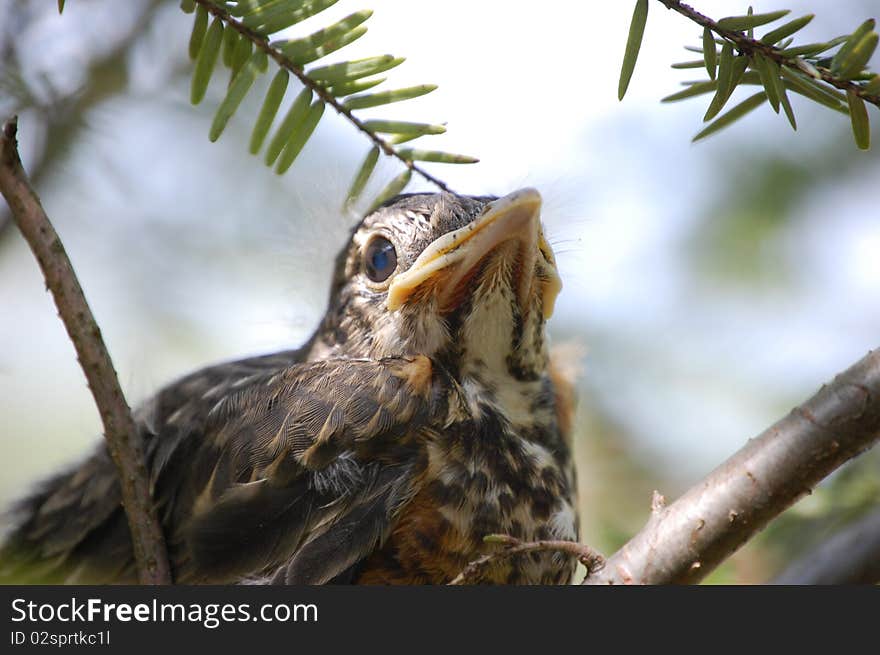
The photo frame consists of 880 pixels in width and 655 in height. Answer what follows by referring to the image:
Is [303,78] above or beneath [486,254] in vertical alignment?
above

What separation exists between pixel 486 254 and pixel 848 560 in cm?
77

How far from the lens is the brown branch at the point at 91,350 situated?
4.08ft

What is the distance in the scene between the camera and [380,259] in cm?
191

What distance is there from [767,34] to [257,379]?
1.21 metres

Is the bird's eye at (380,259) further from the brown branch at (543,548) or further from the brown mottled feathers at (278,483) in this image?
the brown branch at (543,548)

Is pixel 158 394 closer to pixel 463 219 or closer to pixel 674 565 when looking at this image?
pixel 463 219

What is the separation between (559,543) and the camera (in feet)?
3.73

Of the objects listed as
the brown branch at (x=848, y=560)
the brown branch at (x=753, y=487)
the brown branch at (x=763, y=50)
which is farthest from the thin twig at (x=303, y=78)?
the brown branch at (x=848, y=560)

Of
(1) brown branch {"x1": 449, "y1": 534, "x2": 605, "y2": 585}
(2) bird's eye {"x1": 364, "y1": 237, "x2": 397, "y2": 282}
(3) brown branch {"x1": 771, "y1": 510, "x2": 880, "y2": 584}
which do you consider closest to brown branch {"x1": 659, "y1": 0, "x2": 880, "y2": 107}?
(1) brown branch {"x1": 449, "y1": 534, "x2": 605, "y2": 585}

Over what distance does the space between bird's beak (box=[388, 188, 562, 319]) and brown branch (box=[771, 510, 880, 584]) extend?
2.18 ft

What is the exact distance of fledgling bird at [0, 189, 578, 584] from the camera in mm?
1543

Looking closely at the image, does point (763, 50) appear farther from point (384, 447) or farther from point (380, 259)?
point (380, 259)

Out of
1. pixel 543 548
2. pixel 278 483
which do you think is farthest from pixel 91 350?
pixel 543 548

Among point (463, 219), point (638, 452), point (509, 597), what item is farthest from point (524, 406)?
point (638, 452)
